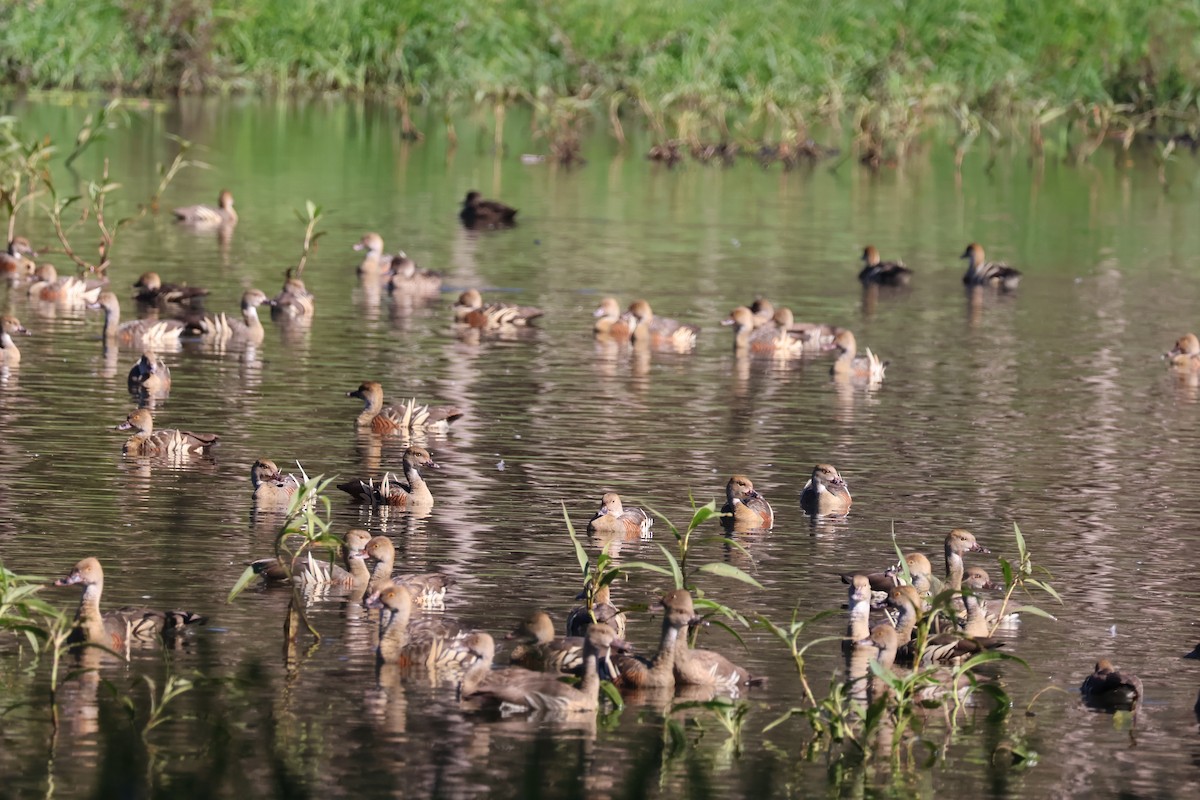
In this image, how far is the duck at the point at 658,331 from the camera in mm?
22875

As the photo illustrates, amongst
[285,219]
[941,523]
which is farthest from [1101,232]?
[941,523]

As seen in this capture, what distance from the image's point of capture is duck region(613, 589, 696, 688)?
1059 cm

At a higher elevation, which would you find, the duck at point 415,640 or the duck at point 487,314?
the duck at point 487,314

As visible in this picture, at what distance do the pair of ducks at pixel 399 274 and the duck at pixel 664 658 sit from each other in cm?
1544

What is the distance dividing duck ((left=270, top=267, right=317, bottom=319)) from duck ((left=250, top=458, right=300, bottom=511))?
351 inches

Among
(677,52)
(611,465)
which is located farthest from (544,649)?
(677,52)

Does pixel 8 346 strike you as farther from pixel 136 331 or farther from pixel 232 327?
pixel 232 327

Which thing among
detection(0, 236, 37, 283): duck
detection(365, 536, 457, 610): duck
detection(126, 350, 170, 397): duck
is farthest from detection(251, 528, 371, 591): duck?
detection(0, 236, 37, 283): duck

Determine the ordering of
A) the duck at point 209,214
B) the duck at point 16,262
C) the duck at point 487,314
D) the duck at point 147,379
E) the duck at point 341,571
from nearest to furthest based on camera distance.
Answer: the duck at point 341,571 < the duck at point 147,379 < the duck at point 487,314 < the duck at point 16,262 < the duck at point 209,214

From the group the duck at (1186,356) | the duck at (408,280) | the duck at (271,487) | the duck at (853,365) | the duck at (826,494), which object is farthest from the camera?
the duck at (408,280)

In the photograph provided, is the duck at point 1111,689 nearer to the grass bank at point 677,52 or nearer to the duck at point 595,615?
the duck at point 595,615

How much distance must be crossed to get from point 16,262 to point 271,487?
12.1 meters

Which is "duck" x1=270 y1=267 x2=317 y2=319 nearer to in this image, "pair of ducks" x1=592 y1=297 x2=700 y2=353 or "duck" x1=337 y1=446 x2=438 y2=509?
"pair of ducks" x1=592 y1=297 x2=700 y2=353

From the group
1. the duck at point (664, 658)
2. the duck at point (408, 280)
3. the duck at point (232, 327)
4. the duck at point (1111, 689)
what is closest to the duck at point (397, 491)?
the duck at point (664, 658)
